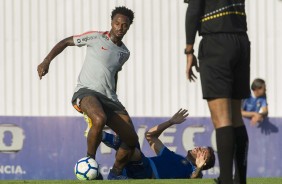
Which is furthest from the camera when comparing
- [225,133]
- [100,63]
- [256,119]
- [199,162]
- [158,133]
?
[256,119]

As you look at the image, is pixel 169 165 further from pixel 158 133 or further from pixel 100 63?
pixel 100 63

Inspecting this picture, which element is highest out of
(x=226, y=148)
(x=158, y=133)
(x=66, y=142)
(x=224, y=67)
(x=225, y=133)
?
(x=224, y=67)

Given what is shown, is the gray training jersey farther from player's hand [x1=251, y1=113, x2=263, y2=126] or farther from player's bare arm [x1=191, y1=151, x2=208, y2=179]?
player's hand [x1=251, y1=113, x2=263, y2=126]

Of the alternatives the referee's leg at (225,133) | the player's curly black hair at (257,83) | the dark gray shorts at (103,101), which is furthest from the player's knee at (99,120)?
the player's curly black hair at (257,83)

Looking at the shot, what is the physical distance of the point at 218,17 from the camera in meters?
8.95

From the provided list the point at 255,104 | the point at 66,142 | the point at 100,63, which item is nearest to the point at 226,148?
the point at 100,63

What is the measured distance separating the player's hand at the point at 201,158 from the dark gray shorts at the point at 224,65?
299cm

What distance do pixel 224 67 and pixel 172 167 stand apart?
3474 millimetres

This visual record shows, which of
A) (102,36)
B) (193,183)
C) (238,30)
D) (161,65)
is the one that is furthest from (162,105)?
(238,30)

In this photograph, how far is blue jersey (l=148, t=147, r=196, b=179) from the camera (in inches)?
475

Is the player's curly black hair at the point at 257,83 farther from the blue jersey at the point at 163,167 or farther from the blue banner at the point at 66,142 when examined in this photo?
the blue jersey at the point at 163,167

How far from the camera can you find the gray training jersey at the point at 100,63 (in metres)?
12.7

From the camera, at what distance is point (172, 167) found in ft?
39.7

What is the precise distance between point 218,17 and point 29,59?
32.9 ft
